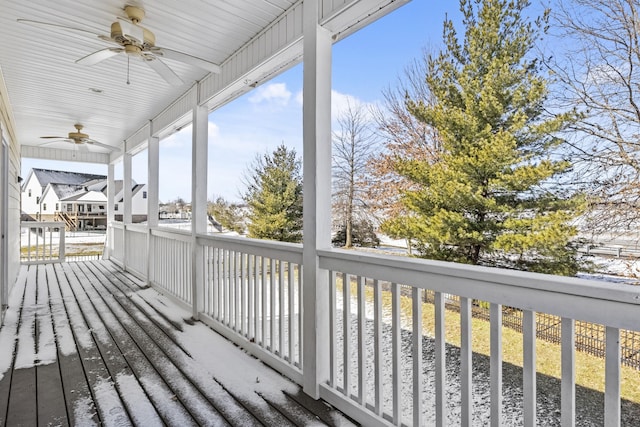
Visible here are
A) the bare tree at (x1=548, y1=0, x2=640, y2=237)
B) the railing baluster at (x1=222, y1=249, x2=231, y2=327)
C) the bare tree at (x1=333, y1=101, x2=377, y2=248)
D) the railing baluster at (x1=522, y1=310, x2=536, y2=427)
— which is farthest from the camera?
the railing baluster at (x1=222, y1=249, x2=231, y2=327)

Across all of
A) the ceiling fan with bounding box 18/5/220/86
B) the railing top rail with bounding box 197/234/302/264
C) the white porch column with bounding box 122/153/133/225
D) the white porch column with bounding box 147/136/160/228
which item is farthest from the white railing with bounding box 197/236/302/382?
the white porch column with bounding box 122/153/133/225

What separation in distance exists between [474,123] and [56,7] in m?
3.22

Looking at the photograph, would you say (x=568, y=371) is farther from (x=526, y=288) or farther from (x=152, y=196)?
(x=152, y=196)

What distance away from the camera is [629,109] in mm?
1547

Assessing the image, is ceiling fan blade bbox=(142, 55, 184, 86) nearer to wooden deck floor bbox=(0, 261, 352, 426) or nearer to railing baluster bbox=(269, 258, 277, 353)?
railing baluster bbox=(269, 258, 277, 353)

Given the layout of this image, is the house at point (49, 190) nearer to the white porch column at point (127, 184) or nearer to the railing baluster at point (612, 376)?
the white porch column at point (127, 184)

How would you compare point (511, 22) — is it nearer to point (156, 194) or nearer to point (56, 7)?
point (56, 7)

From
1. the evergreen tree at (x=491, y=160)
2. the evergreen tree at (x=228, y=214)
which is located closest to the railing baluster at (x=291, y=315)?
the evergreen tree at (x=491, y=160)

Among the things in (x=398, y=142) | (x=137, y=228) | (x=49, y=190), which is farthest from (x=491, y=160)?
(x=49, y=190)

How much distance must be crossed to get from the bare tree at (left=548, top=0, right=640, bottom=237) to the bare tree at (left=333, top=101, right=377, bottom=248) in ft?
5.13

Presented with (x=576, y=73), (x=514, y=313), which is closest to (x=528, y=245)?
(x=514, y=313)

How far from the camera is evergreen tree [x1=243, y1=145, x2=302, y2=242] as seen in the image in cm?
606

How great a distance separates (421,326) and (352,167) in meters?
1.76

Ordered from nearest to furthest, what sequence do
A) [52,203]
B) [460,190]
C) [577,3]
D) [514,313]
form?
1. [577,3]
2. [514,313]
3. [460,190]
4. [52,203]
